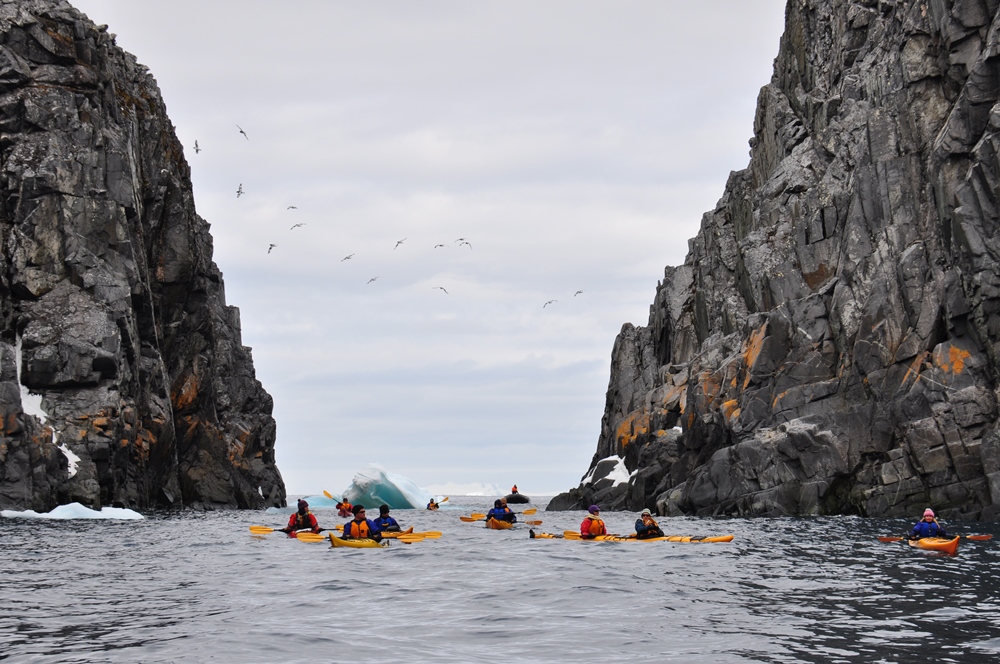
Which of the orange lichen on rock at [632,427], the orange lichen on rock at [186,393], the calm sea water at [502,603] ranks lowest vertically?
the calm sea water at [502,603]

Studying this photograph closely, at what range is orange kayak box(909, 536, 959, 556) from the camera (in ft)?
95.1

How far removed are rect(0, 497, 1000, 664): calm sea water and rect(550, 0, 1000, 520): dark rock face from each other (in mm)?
16684

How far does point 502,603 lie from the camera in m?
21.0

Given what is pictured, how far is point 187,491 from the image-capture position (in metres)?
85.7

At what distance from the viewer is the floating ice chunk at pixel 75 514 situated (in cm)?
5281

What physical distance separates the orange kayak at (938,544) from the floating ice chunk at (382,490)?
2835 inches

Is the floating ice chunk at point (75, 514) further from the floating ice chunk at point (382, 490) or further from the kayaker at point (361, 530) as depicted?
the floating ice chunk at point (382, 490)

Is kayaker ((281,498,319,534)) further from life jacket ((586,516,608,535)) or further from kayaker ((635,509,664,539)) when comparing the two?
kayaker ((635,509,664,539))

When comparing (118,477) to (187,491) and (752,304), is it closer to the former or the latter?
(187,491)

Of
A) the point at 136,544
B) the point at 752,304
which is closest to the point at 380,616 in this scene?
the point at 136,544

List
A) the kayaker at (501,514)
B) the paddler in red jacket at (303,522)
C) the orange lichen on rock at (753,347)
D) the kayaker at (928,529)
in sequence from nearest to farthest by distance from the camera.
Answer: the kayaker at (928,529)
the paddler in red jacket at (303,522)
the kayaker at (501,514)
the orange lichen on rock at (753,347)

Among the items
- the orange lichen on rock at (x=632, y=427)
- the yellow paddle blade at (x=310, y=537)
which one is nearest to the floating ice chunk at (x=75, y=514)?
the yellow paddle blade at (x=310, y=537)

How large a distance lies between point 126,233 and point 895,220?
172 ft

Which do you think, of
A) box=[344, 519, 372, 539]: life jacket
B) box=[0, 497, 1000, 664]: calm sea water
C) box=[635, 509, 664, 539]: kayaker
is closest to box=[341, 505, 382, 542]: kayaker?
box=[344, 519, 372, 539]: life jacket
